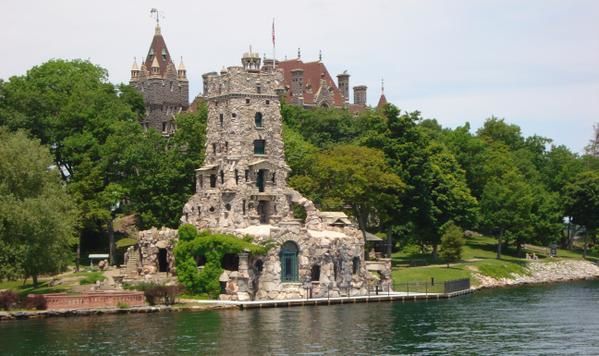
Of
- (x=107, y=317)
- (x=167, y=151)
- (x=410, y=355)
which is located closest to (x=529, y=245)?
(x=167, y=151)

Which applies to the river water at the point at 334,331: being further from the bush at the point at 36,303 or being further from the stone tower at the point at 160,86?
the stone tower at the point at 160,86

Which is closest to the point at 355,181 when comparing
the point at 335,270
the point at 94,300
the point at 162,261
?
the point at 335,270

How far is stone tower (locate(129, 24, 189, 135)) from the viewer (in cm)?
15025

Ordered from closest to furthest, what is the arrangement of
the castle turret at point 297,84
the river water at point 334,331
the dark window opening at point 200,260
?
the river water at point 334,331, the dark window opening at point 200,260, the castle turret at point 297,84

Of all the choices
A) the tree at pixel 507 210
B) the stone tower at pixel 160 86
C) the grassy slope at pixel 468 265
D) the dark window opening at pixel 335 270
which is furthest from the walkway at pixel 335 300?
the stone tower at pixel 160 86

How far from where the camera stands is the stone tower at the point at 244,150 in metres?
90.5

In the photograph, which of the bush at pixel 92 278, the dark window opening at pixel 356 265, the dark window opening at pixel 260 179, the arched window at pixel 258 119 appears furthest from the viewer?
the arched window at pixel 258 119

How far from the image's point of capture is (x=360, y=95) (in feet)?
570

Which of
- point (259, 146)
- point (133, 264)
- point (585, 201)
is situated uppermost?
point (259, 146)

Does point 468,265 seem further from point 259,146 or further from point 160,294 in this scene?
point 160,294

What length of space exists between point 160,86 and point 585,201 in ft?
182

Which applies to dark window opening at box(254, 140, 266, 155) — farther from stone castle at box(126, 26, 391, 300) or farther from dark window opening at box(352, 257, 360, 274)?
dark window opening at box(352, 257, 360, 274)

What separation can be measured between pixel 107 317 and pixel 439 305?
23.0 m

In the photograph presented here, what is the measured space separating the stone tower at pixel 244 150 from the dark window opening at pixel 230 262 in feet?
17.7
